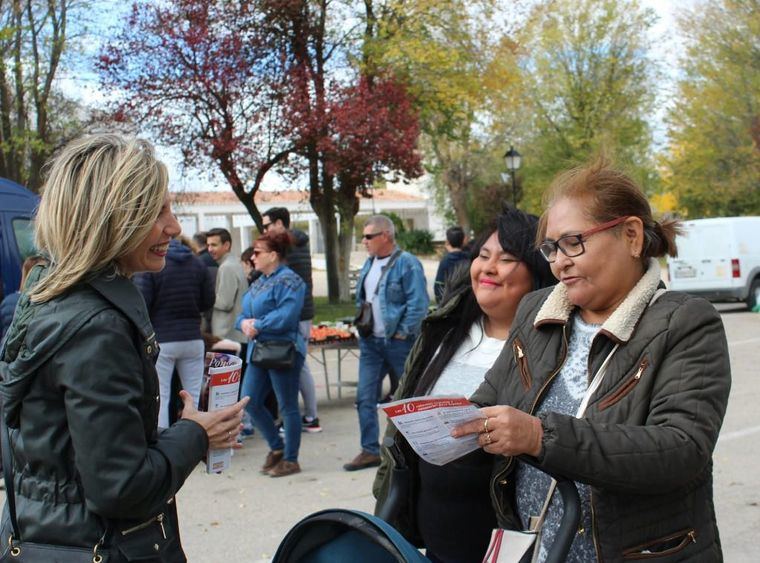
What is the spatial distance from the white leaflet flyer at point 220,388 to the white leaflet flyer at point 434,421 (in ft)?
2.03

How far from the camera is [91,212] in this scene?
2.09 meters

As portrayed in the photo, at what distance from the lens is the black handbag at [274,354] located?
6.85 metres

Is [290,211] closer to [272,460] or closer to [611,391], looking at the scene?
[272,460]

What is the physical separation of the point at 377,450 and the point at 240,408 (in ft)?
16.1

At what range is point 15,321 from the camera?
212 cm

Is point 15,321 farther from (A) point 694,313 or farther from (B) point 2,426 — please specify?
(A) point 694,313

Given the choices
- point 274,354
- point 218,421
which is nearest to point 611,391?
point 218,421

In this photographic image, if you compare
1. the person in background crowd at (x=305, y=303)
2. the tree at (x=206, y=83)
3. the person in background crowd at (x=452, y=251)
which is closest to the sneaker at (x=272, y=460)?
the person in background crowd at (x=305, y=303)

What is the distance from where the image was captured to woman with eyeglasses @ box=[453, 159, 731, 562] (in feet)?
6.59

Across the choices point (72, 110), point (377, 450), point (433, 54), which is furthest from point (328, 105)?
point (377, 450)

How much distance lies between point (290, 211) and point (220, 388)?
34693mm

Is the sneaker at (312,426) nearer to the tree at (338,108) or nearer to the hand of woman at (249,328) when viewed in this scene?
the hand of woman at (249,328)

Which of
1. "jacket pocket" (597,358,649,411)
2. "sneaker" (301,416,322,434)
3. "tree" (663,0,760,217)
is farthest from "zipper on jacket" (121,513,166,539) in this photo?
"tree" (663,0,760,217)

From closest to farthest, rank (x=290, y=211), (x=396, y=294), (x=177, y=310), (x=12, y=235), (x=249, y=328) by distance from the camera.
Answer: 1. (x=249, y=328)
2. (x=177, y=310)
3. (x=396, y=294)
4. (x=12, y=235)
5. (x=290, y=211)
